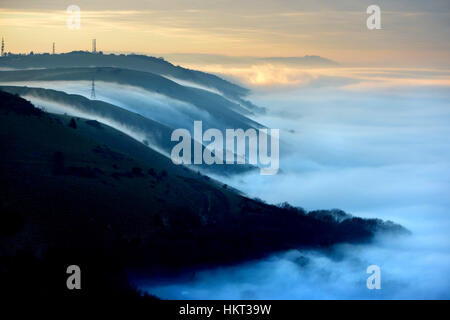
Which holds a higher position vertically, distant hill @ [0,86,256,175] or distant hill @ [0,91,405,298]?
distant hill @ [0,86,256,175]

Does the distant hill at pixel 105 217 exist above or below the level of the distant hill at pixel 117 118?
below

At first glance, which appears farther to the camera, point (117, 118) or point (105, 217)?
point (117, 118)

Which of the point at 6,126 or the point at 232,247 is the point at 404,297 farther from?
the point at 6,126

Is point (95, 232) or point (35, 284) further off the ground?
point (95, 232)

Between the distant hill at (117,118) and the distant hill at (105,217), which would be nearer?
the distant hill at (105,217)

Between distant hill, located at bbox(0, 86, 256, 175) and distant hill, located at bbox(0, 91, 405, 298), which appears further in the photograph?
distant hill, located at bbox(0, 86, 256, 175)

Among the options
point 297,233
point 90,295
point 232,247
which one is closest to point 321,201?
point 297,233

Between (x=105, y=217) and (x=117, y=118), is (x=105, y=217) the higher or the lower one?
the lower one

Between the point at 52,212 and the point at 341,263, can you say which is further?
the point at 341,263
